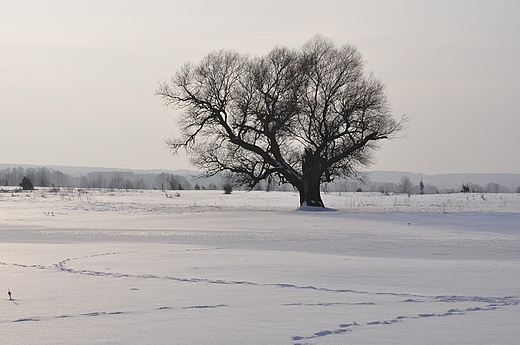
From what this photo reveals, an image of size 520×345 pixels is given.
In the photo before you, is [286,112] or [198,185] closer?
[286,112]

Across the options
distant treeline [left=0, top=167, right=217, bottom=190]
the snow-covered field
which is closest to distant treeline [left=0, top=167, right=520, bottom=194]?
distant treeline [left=0, top=167, right=217, bottom=190]

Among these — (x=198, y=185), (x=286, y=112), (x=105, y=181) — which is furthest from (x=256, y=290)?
(x=105, y=181)

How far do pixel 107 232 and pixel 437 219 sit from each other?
13.0 meters

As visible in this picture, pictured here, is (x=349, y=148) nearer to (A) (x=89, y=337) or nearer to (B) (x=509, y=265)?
(B) (x=509, y=265)

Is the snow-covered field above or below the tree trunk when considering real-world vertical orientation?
below

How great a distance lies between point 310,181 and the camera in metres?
34.6

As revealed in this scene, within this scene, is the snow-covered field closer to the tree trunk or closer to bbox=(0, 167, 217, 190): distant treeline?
the tree trunk

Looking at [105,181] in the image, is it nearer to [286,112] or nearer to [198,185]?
[198,185]

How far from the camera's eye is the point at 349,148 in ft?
110

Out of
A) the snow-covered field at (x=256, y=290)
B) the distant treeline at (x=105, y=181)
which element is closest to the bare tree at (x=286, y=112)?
the snow-covered field at (x=256, y=290)

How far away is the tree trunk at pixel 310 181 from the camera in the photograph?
34.3 meters

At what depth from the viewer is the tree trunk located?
34.3m

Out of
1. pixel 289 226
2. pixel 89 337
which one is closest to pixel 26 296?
pixel 89 337

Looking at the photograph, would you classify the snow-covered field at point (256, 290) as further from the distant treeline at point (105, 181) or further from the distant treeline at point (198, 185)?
the distant treeline at point (105, 181)
